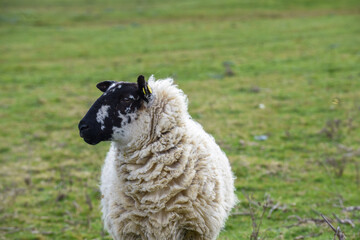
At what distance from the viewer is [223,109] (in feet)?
45.3

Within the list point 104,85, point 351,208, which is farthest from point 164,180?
point 351,208

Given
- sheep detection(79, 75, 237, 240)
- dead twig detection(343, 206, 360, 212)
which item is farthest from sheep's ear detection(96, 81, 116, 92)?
dead twig detection(343, 206, 360, 212)

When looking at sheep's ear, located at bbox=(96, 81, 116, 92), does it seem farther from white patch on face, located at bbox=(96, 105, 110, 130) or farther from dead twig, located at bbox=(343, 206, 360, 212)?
dead twig, located at bbox=(343, 206, 360, 212)

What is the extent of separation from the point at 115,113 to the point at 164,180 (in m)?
0.95

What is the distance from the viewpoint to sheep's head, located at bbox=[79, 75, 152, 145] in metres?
4.80

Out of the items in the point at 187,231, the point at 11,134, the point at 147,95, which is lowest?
the point at 11,134

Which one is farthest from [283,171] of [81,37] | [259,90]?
[81,37]

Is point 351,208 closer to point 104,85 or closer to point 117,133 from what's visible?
point 117,133

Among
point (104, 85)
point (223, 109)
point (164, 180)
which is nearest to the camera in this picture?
point (164, 180)

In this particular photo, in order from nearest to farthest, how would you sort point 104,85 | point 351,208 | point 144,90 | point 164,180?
point 164,180 → point 144,90 → point 104,85 → point 351,208

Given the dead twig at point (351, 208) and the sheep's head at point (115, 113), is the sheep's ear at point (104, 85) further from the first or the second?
the dead twig at point (351, 208)

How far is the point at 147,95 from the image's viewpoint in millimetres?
4875

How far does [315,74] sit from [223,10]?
953 inches

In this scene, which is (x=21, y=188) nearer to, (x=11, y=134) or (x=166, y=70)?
(x=11, y=134)
